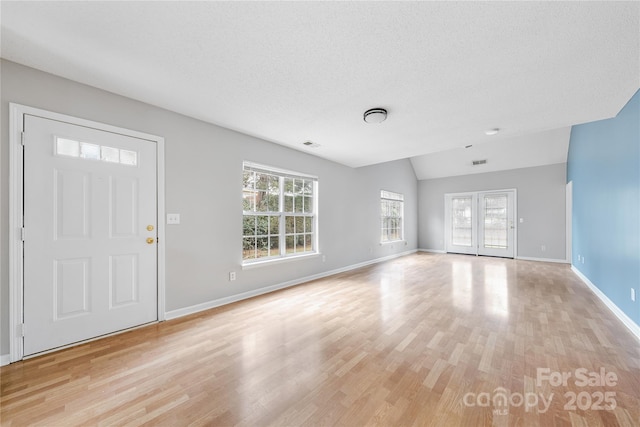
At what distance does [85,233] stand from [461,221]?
352 inches

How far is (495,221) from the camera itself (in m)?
7.48

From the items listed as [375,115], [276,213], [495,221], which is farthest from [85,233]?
[495,221]

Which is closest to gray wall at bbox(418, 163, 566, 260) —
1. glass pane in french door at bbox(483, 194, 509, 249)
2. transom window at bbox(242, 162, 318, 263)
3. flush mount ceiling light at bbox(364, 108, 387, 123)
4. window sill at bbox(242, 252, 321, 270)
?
glass pane in french door at bbox(483, 194, 509, 249)

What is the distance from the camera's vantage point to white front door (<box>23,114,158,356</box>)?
2.13m

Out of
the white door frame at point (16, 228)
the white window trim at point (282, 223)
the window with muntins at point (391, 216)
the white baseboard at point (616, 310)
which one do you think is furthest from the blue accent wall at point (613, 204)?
the white door frame at point (16, 228)

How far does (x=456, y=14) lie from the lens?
1508 mm

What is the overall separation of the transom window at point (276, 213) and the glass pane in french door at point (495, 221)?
19.3 feet

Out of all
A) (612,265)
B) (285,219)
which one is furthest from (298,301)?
(612,265)

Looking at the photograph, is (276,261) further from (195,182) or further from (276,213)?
(195,182)

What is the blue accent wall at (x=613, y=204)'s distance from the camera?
256 centimetres

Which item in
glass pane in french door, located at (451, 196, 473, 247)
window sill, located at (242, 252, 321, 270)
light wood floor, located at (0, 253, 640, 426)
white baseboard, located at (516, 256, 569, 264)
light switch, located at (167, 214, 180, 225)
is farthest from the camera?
glass pane in french door, located at (451, 196, 473, 247)

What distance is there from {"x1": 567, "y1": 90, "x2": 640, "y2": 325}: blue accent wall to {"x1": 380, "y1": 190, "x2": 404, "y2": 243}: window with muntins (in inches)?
155

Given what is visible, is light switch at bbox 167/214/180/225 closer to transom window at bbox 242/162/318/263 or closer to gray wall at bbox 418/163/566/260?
transom window at bbox 242/162/318/263

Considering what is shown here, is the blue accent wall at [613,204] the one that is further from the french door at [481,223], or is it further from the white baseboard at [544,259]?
the french door at [481,223]
